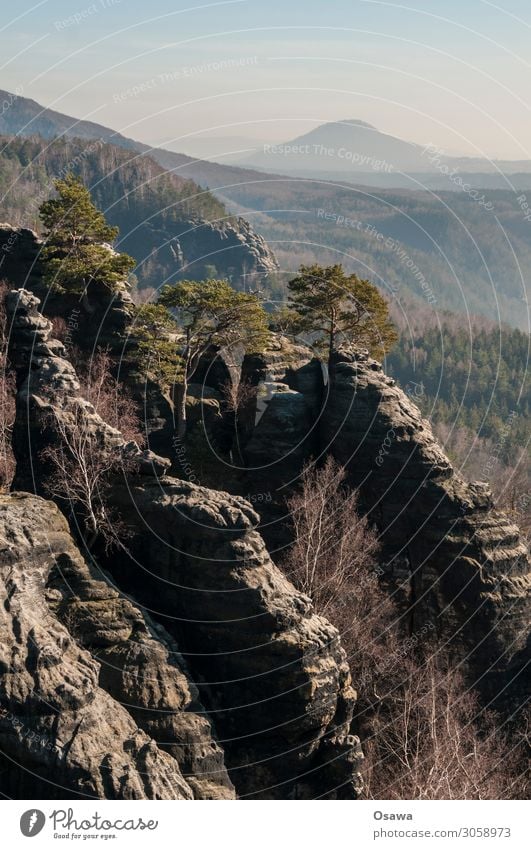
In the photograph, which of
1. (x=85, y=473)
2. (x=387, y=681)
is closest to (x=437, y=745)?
(x=387, y=681)

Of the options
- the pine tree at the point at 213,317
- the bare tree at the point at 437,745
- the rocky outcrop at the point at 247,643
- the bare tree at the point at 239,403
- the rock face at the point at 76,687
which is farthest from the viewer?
the bare tree at the point at 239,403

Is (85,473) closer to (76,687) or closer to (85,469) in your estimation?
(85,469)

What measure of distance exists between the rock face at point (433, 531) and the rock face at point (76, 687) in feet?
95.8

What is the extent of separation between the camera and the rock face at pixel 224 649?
1485 inches

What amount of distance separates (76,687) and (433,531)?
116 feet

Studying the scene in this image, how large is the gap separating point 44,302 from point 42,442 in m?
29.3

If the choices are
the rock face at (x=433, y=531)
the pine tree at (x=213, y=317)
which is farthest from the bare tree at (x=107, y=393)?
the rock face at (x=433, y=531)

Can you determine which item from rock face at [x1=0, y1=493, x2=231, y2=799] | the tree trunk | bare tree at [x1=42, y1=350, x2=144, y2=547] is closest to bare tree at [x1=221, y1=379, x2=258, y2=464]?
the tree trunk

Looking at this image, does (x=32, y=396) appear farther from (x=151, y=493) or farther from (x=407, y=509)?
(x=407, y=509)

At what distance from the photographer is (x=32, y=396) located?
48.9m

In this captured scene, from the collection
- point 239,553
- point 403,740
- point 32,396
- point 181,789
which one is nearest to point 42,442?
point 32,396

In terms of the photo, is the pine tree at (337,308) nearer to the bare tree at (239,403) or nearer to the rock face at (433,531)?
the bare tree at (239,403)

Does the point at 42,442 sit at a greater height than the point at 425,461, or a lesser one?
lesser

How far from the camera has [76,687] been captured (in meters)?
34.2
